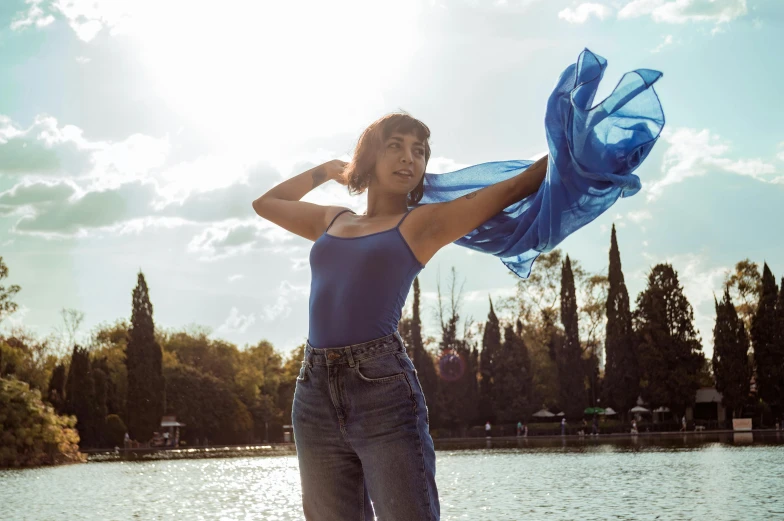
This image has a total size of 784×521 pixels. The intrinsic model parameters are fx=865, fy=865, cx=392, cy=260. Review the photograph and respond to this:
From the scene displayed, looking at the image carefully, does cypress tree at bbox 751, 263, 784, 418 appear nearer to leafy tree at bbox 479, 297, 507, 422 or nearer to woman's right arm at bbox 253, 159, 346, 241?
leafy tree at bbox 479, 297, 507, 422

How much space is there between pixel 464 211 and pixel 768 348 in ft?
153

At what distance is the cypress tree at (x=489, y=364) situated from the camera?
1903 inches

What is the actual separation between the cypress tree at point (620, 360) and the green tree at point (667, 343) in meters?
0.52

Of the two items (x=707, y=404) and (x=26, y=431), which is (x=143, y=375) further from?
(x=707, y=404)

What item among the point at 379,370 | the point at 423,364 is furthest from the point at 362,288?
the point at 423,364

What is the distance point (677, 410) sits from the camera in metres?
45.0

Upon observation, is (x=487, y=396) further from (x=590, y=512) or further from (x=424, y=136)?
(x=424, y=136)

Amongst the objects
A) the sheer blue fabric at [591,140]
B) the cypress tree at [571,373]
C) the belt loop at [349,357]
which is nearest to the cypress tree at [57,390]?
the cypress tree at [571,373]

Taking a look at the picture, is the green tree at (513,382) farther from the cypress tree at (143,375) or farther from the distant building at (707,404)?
the cypress tree at (143,375)

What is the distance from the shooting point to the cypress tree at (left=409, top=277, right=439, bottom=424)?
46125 mm

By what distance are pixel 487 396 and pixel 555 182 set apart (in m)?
47.2

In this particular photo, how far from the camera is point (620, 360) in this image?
46594 mm

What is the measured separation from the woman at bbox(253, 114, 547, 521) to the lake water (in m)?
7.67

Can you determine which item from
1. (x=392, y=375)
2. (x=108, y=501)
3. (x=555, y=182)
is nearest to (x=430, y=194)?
(x=555, y=182)
